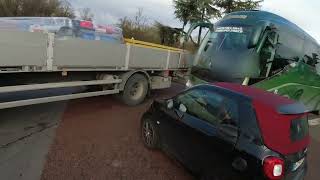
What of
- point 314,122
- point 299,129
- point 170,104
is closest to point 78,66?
point 170,104

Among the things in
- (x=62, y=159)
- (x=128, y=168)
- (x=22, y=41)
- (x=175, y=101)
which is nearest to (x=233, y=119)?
(x=175, y=101)

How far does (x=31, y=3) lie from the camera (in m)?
26.0

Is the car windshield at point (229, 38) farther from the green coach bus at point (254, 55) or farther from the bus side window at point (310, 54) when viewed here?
the bus side window at point (310, 54)

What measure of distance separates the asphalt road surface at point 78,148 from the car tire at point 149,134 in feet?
0.44

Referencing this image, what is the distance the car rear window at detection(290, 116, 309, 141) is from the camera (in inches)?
168

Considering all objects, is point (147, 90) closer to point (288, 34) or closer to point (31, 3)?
point (288, 34)

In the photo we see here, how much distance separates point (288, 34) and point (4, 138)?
8.22 meters

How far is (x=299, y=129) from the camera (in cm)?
443

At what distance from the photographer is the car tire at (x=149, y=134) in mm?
5871

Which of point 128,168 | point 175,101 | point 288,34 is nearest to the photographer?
point 128,168

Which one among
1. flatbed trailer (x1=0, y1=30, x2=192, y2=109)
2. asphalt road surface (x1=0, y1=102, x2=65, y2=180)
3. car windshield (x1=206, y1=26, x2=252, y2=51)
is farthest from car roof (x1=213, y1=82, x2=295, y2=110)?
car windshield (x1=206, y1=26, x2=252, y2=51)

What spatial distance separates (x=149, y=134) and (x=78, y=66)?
2296 millimetres

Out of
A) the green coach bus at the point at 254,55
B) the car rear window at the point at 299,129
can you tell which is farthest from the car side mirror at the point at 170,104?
the green coach bus at the point at 254,55

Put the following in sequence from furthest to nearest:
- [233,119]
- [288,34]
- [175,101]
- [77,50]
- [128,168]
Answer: [288,34] < [77,50] < [175,101] < [128,168] < [233,119]
